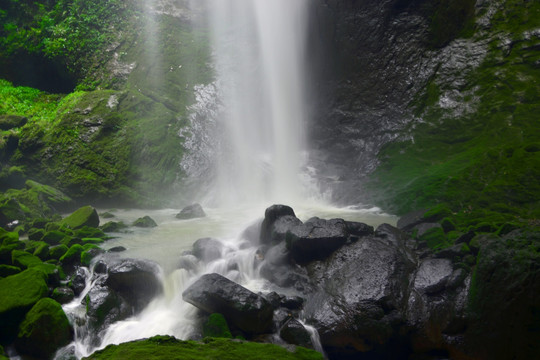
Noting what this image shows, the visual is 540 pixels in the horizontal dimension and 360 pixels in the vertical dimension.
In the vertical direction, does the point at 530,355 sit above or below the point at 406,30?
below

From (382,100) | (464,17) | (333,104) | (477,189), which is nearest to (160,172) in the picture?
(333,104)

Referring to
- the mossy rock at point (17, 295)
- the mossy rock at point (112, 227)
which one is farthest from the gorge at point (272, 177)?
the mossy rock at point (112, 227)

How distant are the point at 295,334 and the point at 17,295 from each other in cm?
473

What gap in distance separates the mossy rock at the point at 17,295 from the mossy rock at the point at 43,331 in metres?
0.14

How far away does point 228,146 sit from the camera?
17.6 m

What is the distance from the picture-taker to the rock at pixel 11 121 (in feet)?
52.4

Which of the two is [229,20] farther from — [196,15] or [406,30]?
[406,30]

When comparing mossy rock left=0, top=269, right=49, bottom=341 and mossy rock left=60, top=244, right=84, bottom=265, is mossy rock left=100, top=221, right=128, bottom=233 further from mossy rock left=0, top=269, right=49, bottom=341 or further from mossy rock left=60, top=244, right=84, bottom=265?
mossy rock left=0, top=269, right=49, bottom=341

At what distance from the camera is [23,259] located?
7.29 metres

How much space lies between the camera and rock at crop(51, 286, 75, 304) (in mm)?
6828

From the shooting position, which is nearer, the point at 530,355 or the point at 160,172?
the point at 530,355

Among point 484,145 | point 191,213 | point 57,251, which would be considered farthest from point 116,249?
point 484,145

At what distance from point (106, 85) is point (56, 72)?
3351mm

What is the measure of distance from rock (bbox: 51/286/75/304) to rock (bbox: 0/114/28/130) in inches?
486
